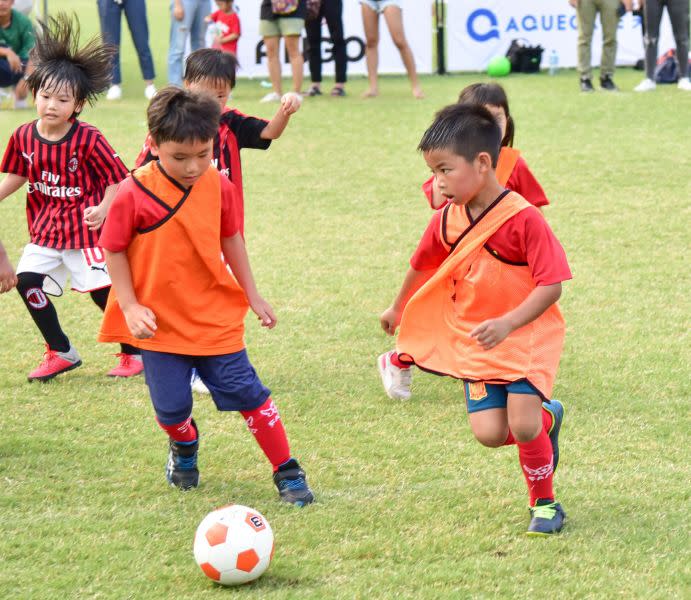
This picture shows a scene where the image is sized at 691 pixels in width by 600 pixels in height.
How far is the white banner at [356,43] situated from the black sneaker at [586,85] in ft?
9.79

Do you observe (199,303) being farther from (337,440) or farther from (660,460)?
(660,460)

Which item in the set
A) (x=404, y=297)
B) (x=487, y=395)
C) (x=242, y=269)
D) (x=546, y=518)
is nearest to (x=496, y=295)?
(x=487, y=395)

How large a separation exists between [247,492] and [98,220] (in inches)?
56.9

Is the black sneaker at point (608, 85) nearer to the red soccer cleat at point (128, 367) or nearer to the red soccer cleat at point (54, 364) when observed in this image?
the red soccer cleat at point (128, 367)

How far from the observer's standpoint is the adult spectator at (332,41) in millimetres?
13383

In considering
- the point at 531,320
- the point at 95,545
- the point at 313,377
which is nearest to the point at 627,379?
the point at 313,377

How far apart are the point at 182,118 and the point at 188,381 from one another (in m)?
0.91

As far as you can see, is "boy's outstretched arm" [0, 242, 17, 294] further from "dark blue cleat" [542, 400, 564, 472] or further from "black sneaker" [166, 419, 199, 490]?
"dark blue cleat" [542, 400, 564, 472]

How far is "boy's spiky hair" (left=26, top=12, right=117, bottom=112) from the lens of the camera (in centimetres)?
517

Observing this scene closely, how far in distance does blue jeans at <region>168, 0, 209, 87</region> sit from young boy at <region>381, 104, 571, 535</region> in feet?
32.8

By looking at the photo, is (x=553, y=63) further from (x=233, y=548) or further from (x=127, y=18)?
(x=233, y=548)

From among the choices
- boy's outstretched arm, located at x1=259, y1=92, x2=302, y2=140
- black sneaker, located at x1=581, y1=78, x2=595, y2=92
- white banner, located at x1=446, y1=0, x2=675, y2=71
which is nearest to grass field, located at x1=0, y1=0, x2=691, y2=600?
boy's outstretched arm, located at x1=259, y1=92, x2=302, y2=140

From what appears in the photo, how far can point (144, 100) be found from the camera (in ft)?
46.0

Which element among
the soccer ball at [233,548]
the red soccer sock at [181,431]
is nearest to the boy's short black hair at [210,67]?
the red soccer sock at [181,431]
